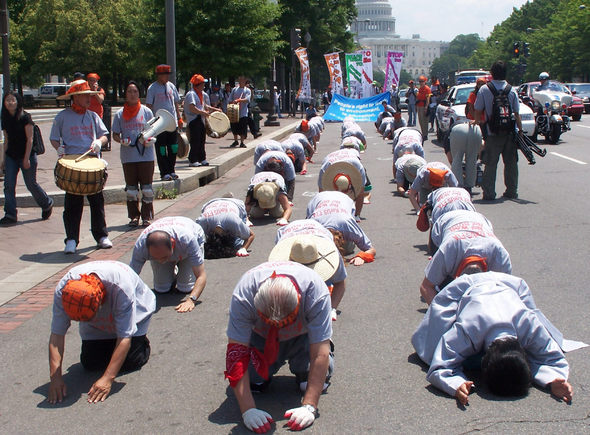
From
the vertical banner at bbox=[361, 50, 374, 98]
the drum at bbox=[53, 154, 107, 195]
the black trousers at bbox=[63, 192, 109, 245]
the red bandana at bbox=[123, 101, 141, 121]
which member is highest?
the vertical banner at bbox=[361, 50, 374, 98]

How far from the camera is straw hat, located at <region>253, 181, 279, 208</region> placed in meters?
9.68

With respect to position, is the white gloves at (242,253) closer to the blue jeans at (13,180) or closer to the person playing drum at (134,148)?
the person playing drum at (134,148)

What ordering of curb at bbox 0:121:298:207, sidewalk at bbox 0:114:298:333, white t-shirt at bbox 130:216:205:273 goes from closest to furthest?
1. white t-shirt at bbox 130:216:205:273
2. sidewalk at bbox 0:114:298:333
3. curb at bbox 0:121:298:207

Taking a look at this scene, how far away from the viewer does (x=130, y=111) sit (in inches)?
384

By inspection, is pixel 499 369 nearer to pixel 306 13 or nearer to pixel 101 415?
pixel 101 415

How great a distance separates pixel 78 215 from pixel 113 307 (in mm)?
3860

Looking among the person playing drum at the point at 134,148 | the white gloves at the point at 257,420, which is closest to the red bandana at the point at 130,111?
the person playing drum at the point at 134,148

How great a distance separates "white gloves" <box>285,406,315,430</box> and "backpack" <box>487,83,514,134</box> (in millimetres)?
8321

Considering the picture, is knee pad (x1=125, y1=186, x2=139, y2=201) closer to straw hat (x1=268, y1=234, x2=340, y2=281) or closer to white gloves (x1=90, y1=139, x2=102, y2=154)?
white gloves (x1=90, y1=139, x2=102, y2=154)

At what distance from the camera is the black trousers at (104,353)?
16.8ft

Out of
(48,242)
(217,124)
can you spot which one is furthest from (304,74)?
(48,242)

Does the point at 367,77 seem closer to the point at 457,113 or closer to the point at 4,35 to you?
the point at 457,113

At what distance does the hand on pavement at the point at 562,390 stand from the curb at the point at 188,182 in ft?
28.9

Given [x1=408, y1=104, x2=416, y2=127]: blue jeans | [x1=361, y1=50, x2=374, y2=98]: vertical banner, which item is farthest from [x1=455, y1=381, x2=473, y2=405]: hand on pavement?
[x1=361, y1=50, x2=374, y2=98]: vertical banner
